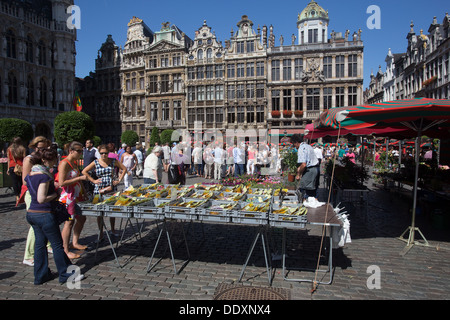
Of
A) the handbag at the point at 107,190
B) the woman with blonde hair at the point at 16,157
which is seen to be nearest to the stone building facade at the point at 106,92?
the woman with blonde hair at the point at 16,157

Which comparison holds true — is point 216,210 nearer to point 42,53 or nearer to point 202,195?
point 202,195

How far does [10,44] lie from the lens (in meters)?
32.7

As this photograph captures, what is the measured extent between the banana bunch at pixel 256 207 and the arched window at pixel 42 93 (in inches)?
1543

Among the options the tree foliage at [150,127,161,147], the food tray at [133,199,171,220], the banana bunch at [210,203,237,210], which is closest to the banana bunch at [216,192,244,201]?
the banana bunch at [210,203,237,210]

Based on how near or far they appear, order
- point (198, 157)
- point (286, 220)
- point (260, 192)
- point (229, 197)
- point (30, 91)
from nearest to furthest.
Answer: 1. point (286, 220)
2. point (229, 197)
3. point (260, 192)
4. point (198, 157)
5. point (30, 91)

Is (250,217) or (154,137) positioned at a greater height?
(154,137)

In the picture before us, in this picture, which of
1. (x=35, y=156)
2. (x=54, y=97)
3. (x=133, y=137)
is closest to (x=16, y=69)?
(x=54, y=97)

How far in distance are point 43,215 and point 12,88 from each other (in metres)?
36.2

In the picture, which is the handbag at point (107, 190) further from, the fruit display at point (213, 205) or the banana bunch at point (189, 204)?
the banana bunch at point (189, 204)

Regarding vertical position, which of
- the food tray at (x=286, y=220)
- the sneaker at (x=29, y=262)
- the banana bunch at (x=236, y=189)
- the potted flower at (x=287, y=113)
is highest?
the potted flower at (x=287, y=113)

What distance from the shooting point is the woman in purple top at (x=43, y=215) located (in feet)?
13.8

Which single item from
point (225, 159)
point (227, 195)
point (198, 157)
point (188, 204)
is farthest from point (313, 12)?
point (188, 204)

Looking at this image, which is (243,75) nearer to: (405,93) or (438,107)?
(405,93)

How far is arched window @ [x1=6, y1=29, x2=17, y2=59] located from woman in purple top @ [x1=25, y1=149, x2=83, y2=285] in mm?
36573
